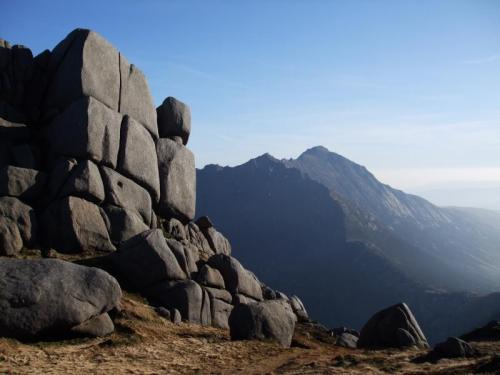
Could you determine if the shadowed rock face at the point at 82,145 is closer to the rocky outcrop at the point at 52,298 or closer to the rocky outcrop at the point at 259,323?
the rocky outcrop at the point at 52,298

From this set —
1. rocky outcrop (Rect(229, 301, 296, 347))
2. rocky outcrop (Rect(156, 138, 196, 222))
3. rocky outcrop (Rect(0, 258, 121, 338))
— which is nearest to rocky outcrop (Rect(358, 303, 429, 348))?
rocky outcrop (Rect(229, 301, 296, 347))

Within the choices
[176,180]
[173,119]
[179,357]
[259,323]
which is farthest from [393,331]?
[173,119]

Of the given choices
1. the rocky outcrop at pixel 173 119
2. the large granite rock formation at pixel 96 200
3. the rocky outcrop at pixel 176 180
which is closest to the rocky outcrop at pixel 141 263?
the large granite rock formation at pixel 96 200

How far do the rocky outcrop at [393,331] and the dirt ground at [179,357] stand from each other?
14.4 ft

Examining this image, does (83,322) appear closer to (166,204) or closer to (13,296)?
(13,296)

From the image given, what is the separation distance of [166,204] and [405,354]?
1324 inches

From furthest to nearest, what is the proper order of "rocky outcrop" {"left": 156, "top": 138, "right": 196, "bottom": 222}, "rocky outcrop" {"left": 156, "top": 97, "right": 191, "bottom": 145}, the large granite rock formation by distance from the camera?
"rocky outcrop" {"left": 156, "top": 97, "right": 191, "bottom": 145}, "rocky outcrop" {"left": 156, "top": 138, "right": 196, "bottom": 222}, the large granite rock formation

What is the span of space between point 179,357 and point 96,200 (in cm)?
2200

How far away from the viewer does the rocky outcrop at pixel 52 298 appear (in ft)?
113

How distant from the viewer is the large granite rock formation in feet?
126

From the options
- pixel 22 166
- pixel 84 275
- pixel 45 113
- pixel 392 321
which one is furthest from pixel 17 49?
pixel 392 321

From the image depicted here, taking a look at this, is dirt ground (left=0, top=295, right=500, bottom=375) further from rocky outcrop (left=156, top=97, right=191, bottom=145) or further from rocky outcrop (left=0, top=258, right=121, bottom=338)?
rocky outcrop (left=156, top=97, right=191, bottom=145)

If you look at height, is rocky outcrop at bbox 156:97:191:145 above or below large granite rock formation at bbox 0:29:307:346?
above

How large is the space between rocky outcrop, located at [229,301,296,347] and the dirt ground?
4.02ft
